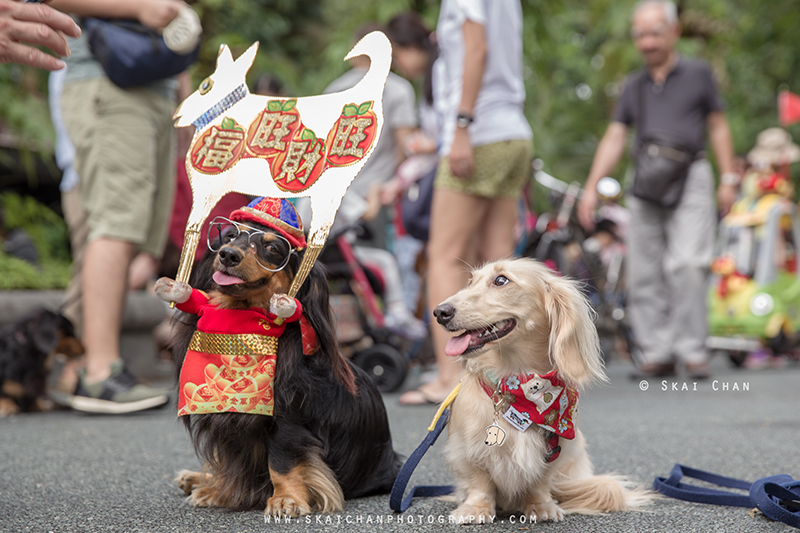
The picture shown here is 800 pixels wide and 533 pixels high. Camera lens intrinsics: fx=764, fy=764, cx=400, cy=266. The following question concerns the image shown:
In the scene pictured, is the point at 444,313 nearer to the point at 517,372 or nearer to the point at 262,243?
the point at 517,372

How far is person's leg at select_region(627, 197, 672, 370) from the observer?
577 cm

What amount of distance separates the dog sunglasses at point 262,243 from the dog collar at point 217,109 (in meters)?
0.29

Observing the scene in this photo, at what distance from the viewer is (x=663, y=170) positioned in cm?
551

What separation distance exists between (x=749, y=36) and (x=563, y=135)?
5511mm

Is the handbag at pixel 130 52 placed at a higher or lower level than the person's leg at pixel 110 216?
higher

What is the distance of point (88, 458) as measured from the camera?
2.83 meters

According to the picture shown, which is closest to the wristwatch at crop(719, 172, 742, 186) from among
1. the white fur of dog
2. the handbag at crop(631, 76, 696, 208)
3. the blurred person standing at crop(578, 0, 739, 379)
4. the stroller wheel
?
the blurred person standing at crop(578, 0, 739, 379)

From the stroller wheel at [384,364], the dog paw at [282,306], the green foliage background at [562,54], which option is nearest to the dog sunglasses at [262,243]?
the dog paw at [282,306]

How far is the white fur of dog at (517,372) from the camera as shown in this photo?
6.28 ft

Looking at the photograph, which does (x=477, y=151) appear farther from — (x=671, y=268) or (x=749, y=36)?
(x=749, y=36)

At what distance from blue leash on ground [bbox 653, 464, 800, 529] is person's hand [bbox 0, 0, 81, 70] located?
2016mm

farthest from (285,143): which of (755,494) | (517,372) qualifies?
(755,494)

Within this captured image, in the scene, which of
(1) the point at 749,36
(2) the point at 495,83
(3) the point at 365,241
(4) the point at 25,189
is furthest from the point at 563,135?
(2) the point at 495,83

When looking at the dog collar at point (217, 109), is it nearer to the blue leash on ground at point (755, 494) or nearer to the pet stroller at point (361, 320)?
the blue leash on ground at point (755, 494)
